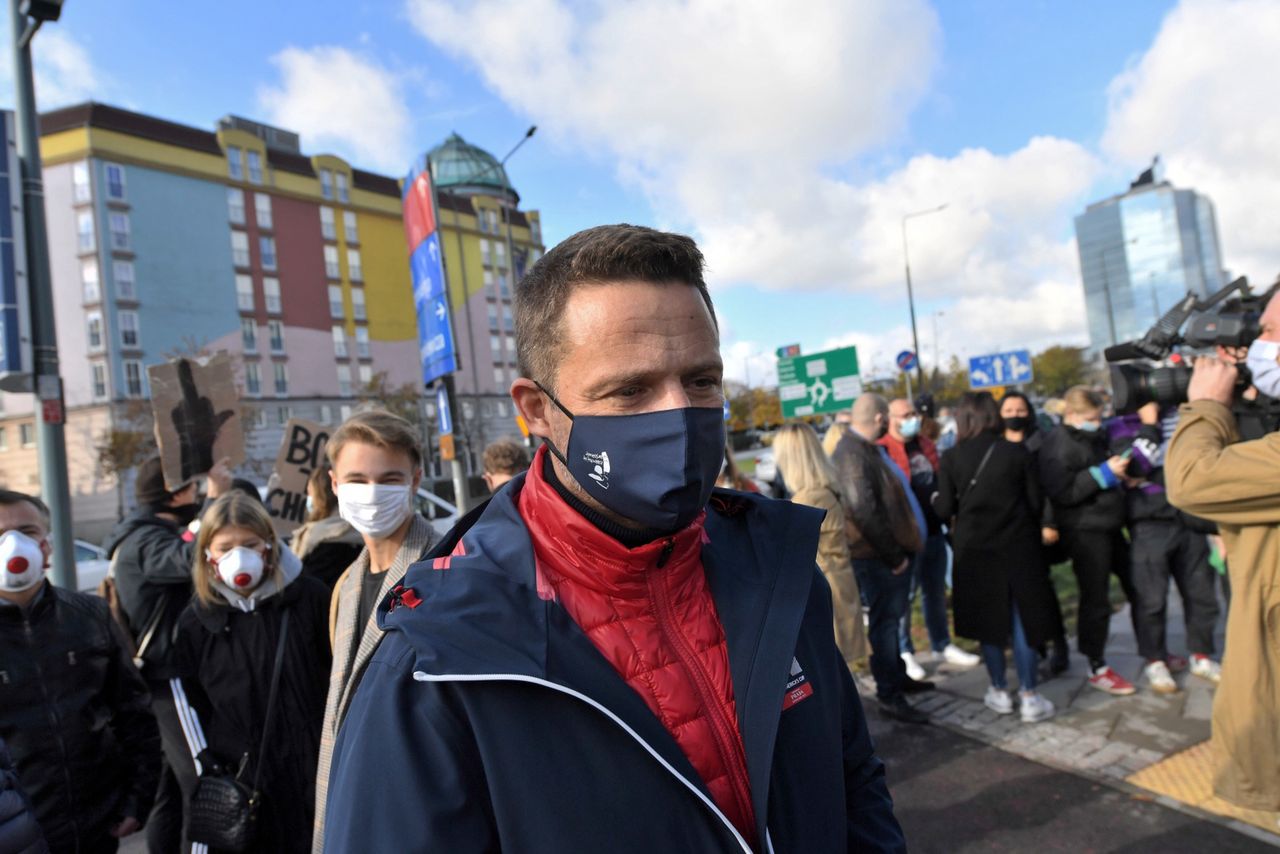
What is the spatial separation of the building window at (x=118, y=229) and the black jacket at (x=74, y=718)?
52218 mm

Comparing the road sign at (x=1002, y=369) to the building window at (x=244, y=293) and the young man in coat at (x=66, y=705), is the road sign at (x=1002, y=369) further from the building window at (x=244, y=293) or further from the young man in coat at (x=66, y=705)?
the building window at (x=244, y=293)

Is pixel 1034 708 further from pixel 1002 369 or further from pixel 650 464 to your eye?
pixel 1002 369

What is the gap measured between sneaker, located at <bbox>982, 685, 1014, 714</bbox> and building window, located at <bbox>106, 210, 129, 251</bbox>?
175ft

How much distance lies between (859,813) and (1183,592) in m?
5.14

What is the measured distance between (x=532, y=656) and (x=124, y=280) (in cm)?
5418

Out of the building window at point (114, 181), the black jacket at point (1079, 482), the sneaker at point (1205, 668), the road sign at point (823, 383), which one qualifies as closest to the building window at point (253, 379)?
the building window at point (114, 181)

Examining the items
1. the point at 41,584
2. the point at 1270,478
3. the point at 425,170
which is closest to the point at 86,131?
the point at 425,170

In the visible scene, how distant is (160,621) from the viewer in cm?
359

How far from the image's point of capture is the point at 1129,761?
4.17 meters

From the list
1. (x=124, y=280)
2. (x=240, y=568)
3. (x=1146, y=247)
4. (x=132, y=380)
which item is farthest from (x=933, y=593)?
(x=1146, y=247)

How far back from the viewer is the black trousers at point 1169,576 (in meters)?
5.25

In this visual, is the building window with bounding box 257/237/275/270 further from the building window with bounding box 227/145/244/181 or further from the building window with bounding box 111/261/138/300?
the building window with bounding box 111/261/138/300

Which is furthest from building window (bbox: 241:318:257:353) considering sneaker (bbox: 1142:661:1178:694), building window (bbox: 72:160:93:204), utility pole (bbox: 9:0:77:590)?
sneaker (bbox: 1142:661:1178:694)

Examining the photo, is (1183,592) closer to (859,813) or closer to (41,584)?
(859,813)
